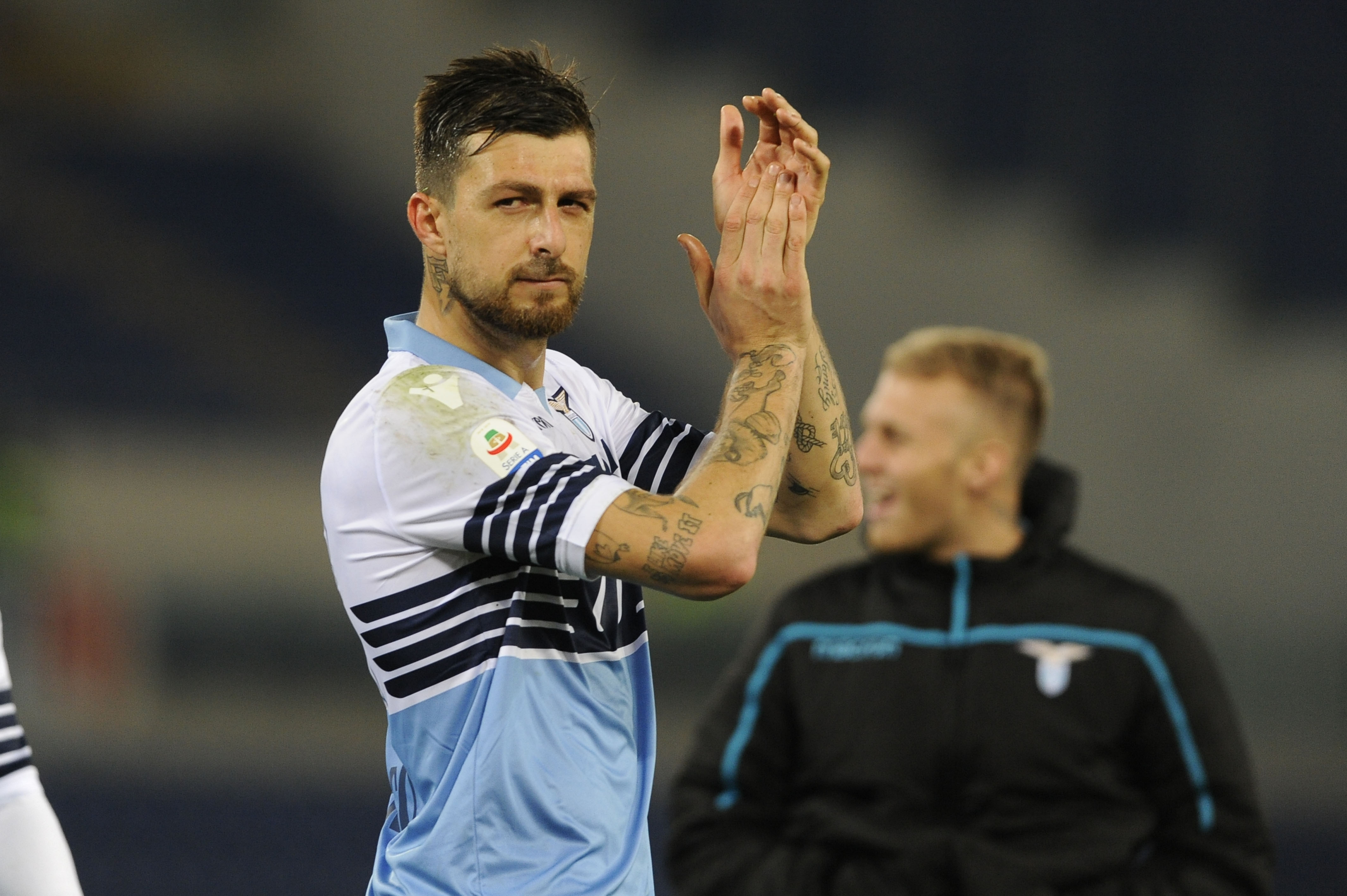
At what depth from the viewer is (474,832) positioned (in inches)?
72.1

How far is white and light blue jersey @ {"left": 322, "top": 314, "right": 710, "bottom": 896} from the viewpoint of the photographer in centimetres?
180

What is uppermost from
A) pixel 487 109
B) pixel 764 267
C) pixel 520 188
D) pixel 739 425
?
pixel 487 109

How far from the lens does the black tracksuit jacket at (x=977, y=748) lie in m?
1.77

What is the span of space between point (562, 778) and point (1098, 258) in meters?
5.31

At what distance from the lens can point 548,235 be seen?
76.0 inches

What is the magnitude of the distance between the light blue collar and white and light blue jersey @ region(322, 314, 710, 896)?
2 centimetres

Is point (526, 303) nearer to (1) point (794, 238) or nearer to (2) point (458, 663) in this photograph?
(1) point (794, 238)

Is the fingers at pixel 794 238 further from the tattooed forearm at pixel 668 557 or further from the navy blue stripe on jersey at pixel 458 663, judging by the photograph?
the navy blue stripe on jersey at pixel 458 663

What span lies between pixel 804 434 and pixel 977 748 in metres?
0.54

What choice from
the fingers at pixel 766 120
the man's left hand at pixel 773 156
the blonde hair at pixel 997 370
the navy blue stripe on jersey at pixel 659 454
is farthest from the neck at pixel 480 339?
the blonde hair at pixel 997 370

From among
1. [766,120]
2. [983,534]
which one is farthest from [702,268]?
[983,534]

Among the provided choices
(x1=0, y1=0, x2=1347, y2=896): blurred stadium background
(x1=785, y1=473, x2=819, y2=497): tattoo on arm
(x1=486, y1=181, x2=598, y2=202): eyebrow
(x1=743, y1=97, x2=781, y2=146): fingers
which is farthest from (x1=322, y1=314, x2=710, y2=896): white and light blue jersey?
(x1=0, y1=0, x2=1347, y2=896): blurred stadium background

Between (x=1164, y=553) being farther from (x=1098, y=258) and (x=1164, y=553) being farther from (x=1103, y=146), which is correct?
(x=1103, y=146)

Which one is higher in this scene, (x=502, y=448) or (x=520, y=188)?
(x=520, y=188)
